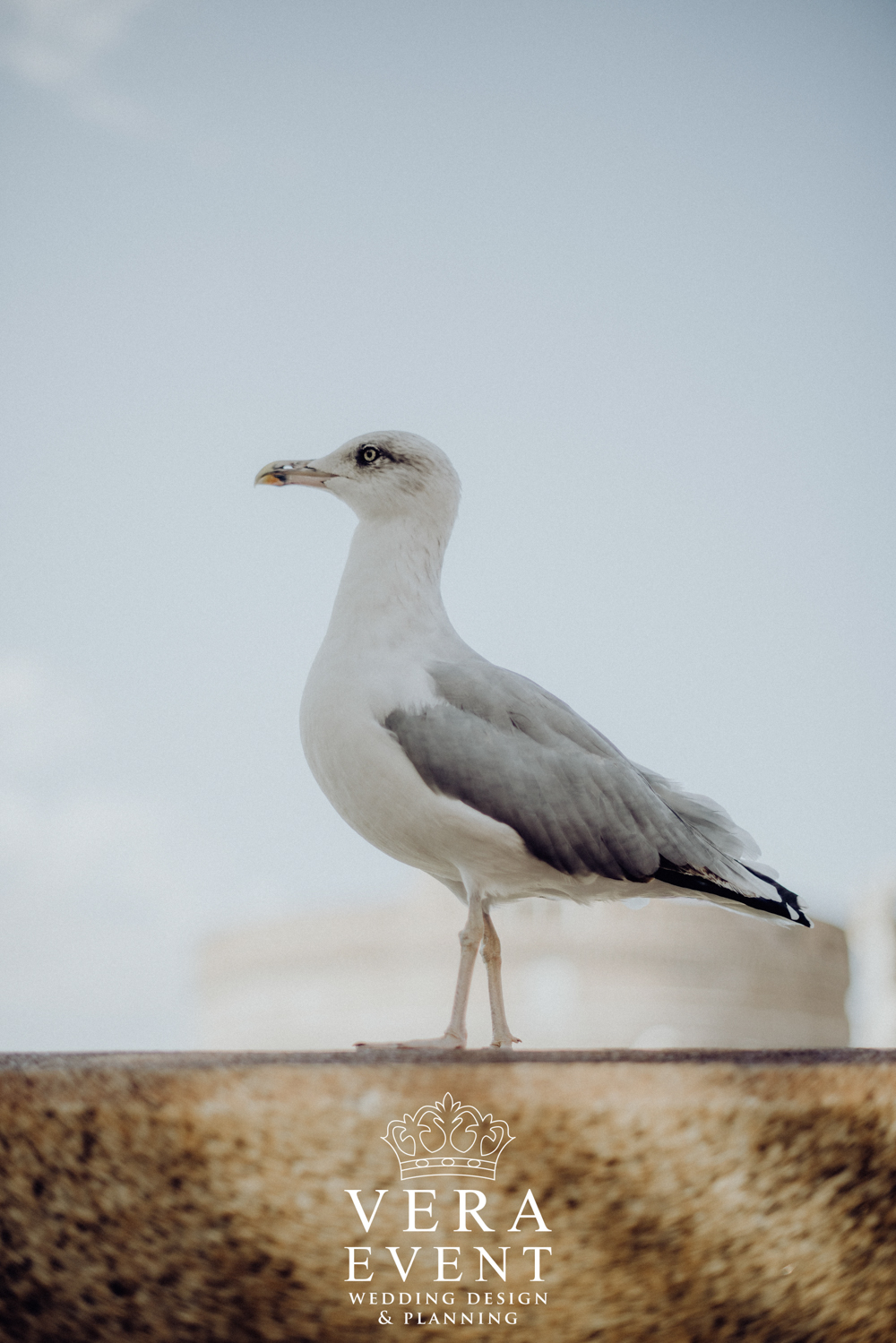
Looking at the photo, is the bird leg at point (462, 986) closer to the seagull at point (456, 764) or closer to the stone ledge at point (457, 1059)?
the seagull at point (456, 764)

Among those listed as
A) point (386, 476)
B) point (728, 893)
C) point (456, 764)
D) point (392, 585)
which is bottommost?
point (728, 893)

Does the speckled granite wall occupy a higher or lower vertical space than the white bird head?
lower

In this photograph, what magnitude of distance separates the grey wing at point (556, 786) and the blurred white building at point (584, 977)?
36.9 feet

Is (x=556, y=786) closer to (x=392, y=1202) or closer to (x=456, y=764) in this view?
(x=456, y=764)

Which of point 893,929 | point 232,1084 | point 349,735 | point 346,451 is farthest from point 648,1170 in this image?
point 893,929

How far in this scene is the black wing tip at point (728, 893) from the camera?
1.90m

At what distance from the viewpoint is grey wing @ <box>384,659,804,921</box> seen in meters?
1.76

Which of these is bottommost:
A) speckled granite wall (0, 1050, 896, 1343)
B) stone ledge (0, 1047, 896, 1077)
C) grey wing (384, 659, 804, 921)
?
speckled granite wall (0, 1050, 896, 1343)

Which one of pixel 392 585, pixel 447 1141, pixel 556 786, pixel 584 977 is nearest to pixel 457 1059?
pixel 447 1141

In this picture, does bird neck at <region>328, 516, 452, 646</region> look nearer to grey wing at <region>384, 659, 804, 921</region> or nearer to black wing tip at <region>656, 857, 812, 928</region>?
grey wing at <region>384, 659, 804, 921</region>

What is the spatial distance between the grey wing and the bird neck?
0.12m

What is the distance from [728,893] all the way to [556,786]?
0.34m

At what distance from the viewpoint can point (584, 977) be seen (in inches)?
536

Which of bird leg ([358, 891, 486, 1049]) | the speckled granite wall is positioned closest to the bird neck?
bird leg ([358, 891, 486, 1049])
